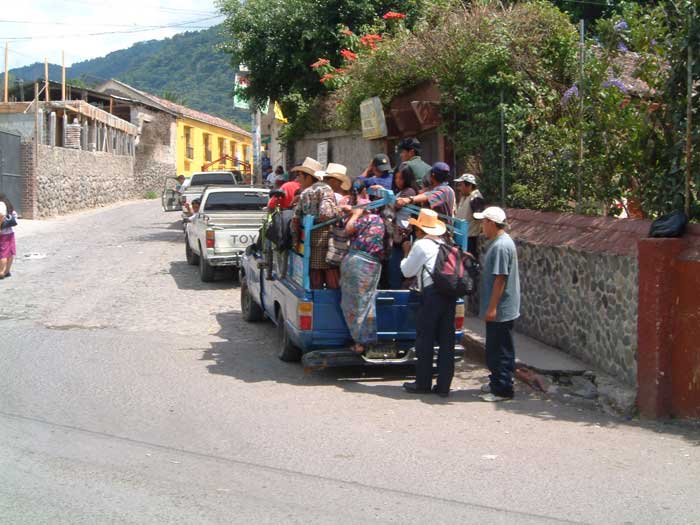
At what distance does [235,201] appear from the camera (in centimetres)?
1611

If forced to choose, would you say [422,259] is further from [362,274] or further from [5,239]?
[5,239]

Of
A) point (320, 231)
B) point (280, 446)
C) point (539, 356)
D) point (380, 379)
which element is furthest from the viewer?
point (539, 356)

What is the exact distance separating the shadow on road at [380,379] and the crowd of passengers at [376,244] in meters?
0.40

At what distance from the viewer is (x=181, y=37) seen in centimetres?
16575

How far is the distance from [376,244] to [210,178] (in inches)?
803

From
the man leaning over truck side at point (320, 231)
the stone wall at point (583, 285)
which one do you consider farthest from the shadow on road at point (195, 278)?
the man leaning over truck side at point (320, 231)

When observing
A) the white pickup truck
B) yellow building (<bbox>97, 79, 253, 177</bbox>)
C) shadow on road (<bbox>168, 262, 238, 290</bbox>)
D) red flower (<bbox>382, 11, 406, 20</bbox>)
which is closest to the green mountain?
yellow building (<bbox>97, 79, 253, 177</bbox>)

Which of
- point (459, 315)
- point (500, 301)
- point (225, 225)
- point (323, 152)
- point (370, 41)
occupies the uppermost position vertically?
point (370, 41)

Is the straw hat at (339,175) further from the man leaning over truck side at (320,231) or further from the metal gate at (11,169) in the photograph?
the metal gate at (11,169)

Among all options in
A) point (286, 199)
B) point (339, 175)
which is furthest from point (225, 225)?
point (339, 175)

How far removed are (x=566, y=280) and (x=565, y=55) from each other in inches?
175

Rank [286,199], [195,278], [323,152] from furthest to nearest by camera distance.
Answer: [323,152] < [195,278] < [286,199]

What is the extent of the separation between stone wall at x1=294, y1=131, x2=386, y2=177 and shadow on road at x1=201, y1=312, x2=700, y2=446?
886cm

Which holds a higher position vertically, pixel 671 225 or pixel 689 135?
pixel 689 135
